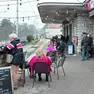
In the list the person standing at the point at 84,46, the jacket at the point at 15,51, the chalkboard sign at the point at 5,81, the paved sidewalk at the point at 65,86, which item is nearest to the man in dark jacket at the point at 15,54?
the jacket at the point at 15,51

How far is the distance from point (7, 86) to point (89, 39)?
12133 mm

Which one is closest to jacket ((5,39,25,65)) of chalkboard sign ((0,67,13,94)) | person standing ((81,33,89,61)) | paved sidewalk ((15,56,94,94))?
paved sidewalk ((15,56,94,94))

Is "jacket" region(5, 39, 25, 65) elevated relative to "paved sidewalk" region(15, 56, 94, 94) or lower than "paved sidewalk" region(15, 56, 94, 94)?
elevated

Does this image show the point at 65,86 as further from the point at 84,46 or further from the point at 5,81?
the point at 84,46

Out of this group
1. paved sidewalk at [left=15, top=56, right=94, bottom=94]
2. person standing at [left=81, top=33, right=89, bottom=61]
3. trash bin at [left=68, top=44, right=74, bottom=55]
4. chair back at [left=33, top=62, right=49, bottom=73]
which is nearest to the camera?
paved sidewalk at [left=15, top=56, right=94, bottom=94]

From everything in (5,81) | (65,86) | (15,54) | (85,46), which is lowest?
(65,86)

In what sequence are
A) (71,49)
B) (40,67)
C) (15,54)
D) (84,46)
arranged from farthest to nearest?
(71,49) < (84,46) < (40,67) < (15,54)

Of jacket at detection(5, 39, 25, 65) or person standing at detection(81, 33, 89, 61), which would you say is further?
person standing at detection(81, 33, 89, 61)

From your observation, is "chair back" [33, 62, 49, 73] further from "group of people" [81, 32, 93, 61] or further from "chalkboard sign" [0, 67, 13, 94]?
"group of people" [81, 32, 93, 61]

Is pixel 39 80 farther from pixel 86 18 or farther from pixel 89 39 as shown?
pixel 86 18

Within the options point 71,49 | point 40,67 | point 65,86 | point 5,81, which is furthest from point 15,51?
point 71,49

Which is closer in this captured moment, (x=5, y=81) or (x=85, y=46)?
(x=5, y=81)

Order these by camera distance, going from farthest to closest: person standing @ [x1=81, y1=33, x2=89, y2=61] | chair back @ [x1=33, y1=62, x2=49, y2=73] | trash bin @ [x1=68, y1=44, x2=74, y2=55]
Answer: trash bin @ [x1=68, y1=44, x2=74, y2=55] → person standing @ [x1=81, y1=33, x2=89, y2=61] → chair back @ [x1=33, y1=62, x2=49, y2=73]

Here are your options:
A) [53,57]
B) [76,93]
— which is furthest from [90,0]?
[76,93]
